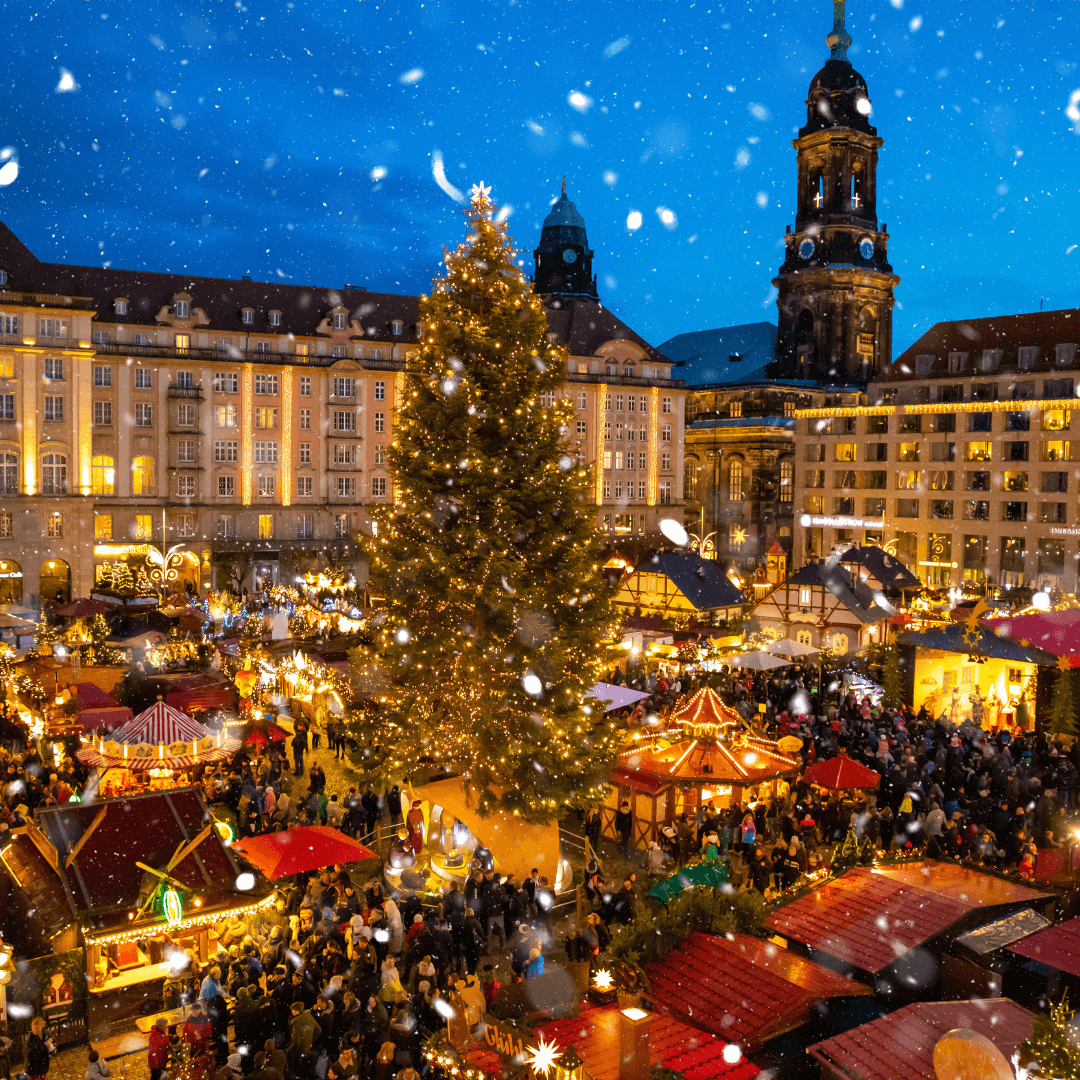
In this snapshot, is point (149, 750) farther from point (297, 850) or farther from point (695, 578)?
point (695, 578)

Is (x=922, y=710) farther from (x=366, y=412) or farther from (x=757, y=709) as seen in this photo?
(x=366, y=412)

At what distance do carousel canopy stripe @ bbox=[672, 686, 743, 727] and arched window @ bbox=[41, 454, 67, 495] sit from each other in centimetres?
3624

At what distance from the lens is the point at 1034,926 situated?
30.3ft

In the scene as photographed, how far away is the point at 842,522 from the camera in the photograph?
Result: 5750 cm

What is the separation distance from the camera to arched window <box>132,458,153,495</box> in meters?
46.6

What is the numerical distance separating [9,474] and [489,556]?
36700mm

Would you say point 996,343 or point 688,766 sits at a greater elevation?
point 996,343

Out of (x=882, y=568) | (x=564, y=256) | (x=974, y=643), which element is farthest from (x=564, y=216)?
(x=974, y=643)

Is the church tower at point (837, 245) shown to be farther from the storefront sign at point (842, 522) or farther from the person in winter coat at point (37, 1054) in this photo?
the person in winter coat at point (37, 1054)

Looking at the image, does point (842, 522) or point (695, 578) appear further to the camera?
point (842, 522)

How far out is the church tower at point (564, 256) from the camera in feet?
238

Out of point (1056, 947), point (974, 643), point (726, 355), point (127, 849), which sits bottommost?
point (127, 849)

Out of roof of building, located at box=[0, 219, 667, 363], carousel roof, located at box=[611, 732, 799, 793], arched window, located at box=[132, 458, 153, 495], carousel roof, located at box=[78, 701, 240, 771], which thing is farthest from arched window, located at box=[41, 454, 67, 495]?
carousel roof, located at box=[611, 732, 799, 793]

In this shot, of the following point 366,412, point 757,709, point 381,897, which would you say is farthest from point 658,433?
point 381,897
